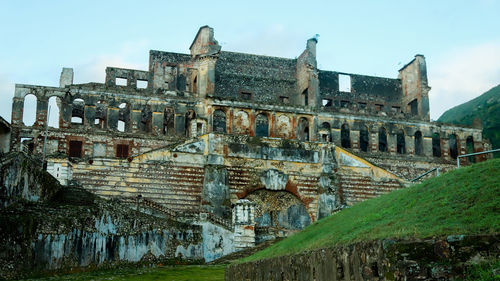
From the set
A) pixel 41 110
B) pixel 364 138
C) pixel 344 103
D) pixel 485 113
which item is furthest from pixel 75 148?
pixel 485 113

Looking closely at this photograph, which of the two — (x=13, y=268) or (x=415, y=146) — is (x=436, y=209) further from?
(x=415, y=146)

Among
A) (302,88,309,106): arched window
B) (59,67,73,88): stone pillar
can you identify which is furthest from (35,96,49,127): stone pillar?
(302,88,309,106): arched window

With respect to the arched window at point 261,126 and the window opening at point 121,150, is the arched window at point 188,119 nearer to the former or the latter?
the window opening at point 121,150

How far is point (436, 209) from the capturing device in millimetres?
9938

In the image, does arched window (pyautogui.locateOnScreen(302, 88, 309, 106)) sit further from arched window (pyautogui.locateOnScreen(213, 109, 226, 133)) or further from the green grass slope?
the green grass slope

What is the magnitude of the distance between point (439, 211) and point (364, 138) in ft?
147

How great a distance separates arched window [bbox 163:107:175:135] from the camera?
160ft

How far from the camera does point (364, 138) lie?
177 feet

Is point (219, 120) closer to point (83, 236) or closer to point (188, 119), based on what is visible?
point (188, 119)

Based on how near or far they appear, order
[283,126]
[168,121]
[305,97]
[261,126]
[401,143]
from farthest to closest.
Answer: [305,97], [401,143], [261,126], [168,121], [283,126]

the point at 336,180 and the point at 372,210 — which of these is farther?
the point at 336,180

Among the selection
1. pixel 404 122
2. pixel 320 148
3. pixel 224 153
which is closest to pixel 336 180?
pixel 320 148

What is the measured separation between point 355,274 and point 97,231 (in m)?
17.5

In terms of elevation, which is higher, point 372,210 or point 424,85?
point 424,85
